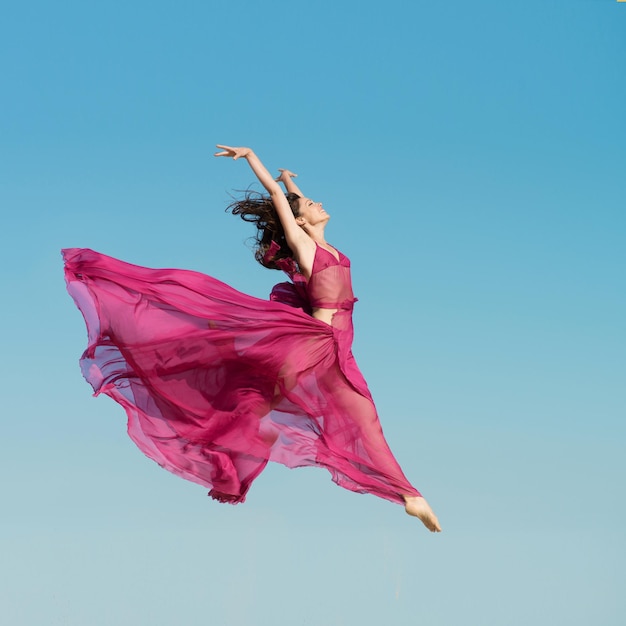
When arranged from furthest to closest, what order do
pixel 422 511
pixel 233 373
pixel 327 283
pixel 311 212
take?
pixel 311 212
pixel 327 283
pixel 233 373
pixel 422 511

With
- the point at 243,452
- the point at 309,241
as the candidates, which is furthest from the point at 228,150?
the point at 243,452

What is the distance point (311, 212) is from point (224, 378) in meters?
1.77

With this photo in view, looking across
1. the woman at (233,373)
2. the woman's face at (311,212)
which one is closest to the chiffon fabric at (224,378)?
the woman at (233,373)

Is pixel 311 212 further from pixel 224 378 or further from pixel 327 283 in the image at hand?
pixel 224 378

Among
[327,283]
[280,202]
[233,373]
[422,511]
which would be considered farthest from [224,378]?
[422,511]

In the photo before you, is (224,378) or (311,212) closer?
(224,378)

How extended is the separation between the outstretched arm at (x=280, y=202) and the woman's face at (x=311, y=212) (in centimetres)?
22

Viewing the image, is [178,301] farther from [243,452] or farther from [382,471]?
[382,471]

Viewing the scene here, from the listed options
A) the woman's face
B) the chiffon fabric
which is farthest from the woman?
the woman's face

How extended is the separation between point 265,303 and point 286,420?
3.48 feet

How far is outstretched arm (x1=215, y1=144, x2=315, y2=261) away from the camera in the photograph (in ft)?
39.1

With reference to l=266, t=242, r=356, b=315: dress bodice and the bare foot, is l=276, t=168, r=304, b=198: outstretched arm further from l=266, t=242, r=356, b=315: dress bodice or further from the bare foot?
the bare foot

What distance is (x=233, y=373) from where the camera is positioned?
11.8 metres

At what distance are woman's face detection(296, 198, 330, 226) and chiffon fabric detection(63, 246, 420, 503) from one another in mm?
445
